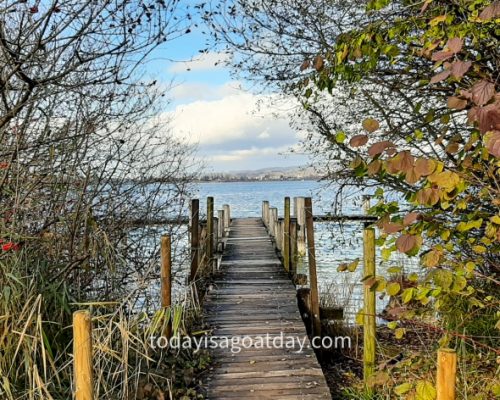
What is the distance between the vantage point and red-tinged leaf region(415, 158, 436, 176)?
193 cm

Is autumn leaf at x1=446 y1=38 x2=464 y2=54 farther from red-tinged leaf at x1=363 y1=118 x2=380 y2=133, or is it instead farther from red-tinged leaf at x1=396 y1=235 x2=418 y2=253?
red-tinged leaf at x1=396 y1=235 x2=418 y2=253

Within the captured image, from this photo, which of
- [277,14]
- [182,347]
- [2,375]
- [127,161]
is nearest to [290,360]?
[182,347]

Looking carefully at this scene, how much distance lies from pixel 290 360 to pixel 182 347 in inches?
42.4

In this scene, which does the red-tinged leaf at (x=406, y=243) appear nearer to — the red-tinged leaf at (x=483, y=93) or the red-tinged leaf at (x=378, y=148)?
the red-tinged leaf at (x=378, y=148)

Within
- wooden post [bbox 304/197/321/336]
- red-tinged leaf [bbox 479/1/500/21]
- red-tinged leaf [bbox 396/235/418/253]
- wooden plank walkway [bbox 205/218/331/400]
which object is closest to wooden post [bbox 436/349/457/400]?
red-tinged leaf [bbox 396/235/418/253]

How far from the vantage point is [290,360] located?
4379 millimetres

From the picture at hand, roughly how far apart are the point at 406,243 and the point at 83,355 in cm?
163

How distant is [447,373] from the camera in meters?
1.79

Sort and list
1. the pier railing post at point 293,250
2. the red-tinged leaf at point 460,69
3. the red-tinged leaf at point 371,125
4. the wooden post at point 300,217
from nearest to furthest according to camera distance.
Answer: the red-tinged leaf at point 460,69, the red-tinged leaf at point 371,125, the pier railing post at point 293,250, the wooden post at point 300,217

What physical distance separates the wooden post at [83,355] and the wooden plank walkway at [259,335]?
5.37ft

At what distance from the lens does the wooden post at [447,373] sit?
70.2 inches

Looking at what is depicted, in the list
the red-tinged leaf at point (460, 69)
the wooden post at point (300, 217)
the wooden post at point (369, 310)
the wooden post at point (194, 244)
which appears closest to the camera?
the red-tinged leaf at point (460, 69)

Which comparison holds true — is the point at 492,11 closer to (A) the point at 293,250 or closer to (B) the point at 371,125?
(B) the point at 371,125

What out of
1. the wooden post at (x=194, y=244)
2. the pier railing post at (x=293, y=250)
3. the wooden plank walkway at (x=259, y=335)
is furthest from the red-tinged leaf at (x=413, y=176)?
the pier railing post at (x=293, y=250)
